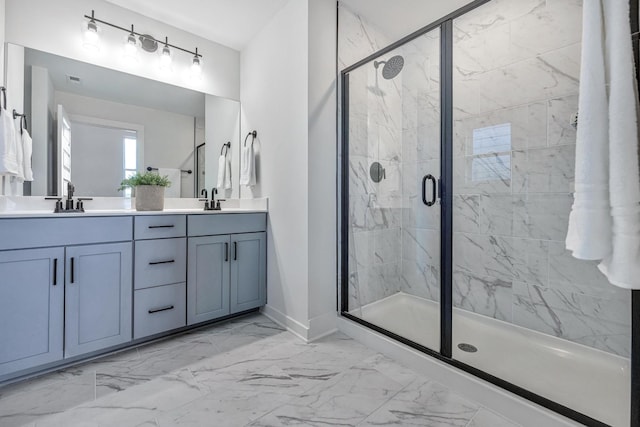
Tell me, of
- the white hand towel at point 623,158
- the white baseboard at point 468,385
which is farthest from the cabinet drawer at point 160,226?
the white hand towel at point 623,158

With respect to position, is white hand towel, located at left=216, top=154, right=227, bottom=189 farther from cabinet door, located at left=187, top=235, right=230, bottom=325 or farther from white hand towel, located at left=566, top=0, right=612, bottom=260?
white hand towel, located at left=566, top=0, right=612, bottom=260

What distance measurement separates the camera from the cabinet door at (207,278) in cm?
205

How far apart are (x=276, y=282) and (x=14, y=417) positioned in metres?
1.50

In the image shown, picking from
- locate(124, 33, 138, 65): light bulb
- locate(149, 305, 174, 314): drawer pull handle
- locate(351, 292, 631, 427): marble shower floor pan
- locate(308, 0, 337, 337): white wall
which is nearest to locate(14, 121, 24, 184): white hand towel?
locate(124, 33, 138, 65): light bulb

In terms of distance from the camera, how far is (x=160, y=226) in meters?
1.92

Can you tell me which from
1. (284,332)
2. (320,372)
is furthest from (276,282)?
(320,372)

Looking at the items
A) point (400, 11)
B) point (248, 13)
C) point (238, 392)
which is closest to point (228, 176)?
point (248, 13)

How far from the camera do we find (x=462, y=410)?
1308 millimetres

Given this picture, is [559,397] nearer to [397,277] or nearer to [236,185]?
[397,277]

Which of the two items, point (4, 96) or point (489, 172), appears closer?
point (4, 96)

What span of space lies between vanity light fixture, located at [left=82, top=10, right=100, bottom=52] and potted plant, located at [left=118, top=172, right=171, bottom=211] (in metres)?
0.99

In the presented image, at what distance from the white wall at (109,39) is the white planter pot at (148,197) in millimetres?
988

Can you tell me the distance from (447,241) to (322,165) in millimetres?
1014

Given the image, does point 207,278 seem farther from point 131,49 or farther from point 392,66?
point 392,66
